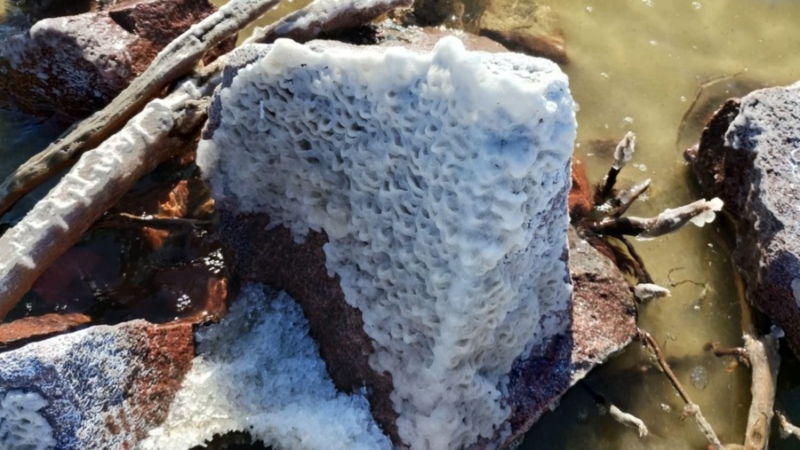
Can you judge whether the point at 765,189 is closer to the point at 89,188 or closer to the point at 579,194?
the point at 579,194

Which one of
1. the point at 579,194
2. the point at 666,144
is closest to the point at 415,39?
the point at 579,194

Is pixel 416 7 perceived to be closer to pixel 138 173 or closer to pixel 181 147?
Result: pixel 181 147

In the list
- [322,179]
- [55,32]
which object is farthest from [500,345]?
[55,32]

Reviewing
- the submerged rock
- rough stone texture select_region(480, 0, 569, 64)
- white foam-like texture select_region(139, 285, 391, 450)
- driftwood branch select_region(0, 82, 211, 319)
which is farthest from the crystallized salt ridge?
rough stone texture select_region(480, 0, 569, 64)

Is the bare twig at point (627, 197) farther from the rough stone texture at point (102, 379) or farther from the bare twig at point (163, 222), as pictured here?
the rough stone texture at point (102, 379)

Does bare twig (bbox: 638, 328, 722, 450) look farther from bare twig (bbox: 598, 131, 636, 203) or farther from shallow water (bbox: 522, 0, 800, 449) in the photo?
bare twig (bbox: 598, 131, 636, 203)

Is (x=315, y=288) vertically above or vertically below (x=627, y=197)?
above
